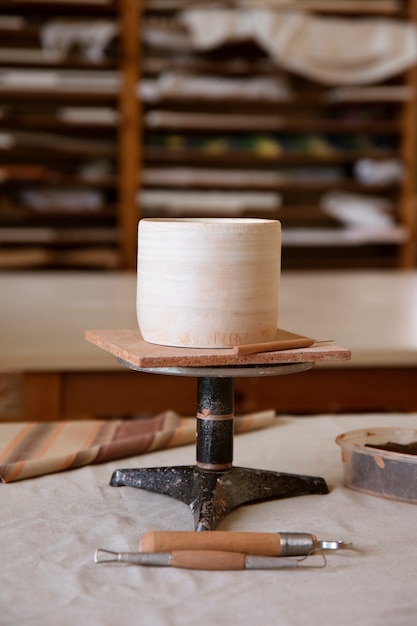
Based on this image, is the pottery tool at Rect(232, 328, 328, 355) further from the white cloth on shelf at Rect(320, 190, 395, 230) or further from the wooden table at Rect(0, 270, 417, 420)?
the white cloth on shelf at Rect(320, 190, 395, 230)

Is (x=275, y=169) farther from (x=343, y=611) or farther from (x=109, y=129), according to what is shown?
(x=343, y=611)

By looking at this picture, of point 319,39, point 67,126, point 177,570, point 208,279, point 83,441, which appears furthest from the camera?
point 67,126

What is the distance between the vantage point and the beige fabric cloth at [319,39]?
4.98 metres

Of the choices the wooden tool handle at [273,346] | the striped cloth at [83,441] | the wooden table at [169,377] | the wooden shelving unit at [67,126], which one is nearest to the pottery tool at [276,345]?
the wooden tool handle at [273,346]

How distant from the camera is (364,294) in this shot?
286 centimetres

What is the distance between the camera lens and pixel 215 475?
955mm

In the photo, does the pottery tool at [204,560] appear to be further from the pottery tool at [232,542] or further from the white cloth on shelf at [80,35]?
the white cloth on shelf at [80,35]

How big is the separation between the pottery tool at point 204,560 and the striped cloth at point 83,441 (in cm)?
29

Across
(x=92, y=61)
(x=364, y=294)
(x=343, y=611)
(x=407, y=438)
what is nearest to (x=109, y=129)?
(x=92, y=61)

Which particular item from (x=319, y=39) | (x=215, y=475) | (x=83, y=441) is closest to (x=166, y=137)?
(x=319, y=39)

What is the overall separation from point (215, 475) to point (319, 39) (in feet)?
15.0

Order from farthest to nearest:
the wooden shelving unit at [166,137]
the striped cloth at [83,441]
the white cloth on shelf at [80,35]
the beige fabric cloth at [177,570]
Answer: the wooden shelving unit at [166,137]
the white cloth on shelf at [80,35]
the striped cloth at [83,441]
the beige fabric cloth at [177,570]

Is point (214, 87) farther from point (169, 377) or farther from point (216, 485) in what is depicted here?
point (216, 485)

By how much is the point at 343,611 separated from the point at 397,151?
5.09 m
